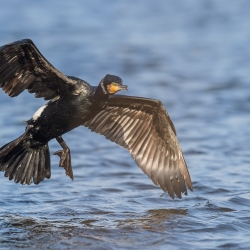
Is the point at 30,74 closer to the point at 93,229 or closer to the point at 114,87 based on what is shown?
the point at 114,87

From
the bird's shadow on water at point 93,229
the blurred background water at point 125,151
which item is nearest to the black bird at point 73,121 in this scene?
the blurred background water at point 125,151

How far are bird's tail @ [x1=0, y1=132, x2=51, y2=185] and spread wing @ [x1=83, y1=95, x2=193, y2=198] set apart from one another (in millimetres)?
854

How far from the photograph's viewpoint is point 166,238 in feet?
22.7

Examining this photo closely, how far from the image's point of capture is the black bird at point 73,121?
7.26 m

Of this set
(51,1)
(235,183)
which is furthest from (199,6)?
(235,183)

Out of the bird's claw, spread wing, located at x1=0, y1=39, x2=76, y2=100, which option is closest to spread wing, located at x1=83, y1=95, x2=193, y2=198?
the bird's claw

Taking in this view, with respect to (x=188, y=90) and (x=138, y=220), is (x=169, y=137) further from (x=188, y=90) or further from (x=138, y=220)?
(x=188, y=90)

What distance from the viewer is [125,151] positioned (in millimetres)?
10367

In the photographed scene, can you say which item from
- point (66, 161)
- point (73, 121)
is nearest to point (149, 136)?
point (66, 161)

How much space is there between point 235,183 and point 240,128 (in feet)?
8.15

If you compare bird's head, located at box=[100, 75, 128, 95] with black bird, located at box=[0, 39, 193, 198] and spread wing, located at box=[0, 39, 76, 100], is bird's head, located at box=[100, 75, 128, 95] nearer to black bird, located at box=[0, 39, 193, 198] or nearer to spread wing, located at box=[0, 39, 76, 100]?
black bird, located at box=[0, 39, 193, 198]

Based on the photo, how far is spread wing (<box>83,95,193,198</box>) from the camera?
808 cm

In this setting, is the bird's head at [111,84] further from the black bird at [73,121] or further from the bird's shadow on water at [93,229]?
the bird's shadow on water at [93,229]

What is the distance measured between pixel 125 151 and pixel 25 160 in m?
2.75
